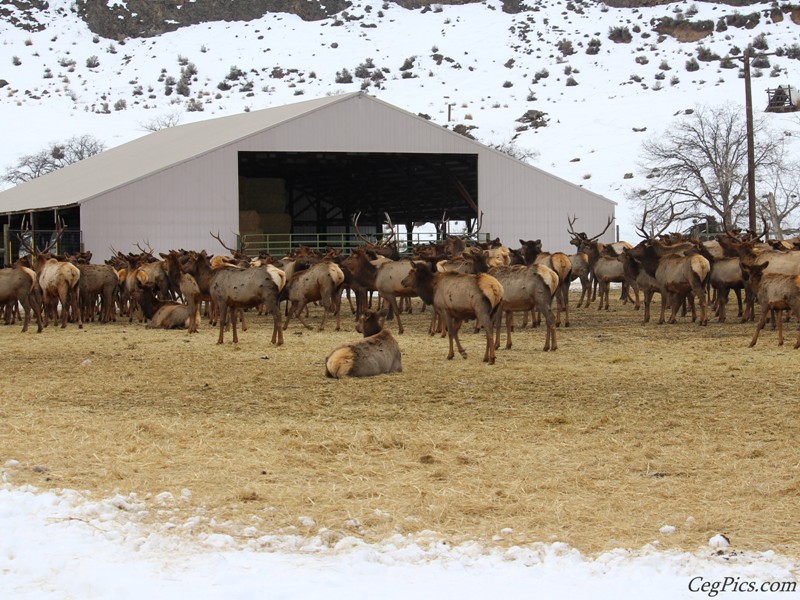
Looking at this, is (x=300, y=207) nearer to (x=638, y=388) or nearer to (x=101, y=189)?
(x=101, y=189)

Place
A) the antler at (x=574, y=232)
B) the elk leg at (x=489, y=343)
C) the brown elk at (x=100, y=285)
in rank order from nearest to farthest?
the elk leg at (x=489, y=343)
the brown elk at (x=100, y=285)
the antler at (x=574, y=232)

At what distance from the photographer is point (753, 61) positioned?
80.8 m

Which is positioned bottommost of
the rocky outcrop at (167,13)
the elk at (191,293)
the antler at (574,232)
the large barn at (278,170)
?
the elk at (191,293)

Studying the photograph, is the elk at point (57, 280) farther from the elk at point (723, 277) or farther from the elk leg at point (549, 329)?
the elk at point (723, 277)

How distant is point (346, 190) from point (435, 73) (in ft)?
138

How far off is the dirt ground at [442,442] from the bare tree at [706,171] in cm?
3174

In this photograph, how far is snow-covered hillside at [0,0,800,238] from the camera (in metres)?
71.0

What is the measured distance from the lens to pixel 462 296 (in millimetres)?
15531

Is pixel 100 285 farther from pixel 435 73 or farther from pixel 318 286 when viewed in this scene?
pixel 435 73

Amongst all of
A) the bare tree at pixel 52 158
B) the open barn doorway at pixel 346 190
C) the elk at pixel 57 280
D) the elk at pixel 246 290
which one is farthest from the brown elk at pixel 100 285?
the bare tree at pixel 52 158

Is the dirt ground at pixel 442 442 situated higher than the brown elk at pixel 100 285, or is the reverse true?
the brown elk at pixel 100 285

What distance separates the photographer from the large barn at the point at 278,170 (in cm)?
3644

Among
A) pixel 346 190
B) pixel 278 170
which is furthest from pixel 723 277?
pixel 346 190

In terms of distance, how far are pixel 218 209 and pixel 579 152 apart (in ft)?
111
